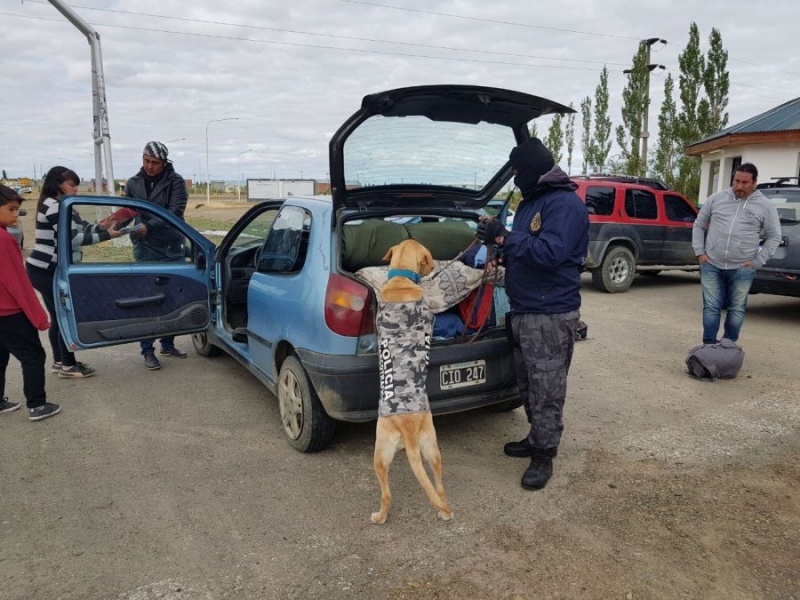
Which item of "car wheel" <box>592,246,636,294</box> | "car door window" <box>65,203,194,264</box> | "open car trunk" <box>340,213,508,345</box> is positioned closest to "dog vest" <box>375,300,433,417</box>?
"open car trunk" <box>340,213,508,345</box>

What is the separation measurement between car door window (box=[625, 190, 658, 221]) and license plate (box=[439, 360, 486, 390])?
24.4 ft

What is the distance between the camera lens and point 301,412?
3.64 metres

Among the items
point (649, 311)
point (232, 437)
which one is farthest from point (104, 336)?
point (649, 311)

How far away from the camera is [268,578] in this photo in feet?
8.20

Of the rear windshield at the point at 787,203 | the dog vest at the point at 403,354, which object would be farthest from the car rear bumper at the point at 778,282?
the dog vest at the point at 403,354

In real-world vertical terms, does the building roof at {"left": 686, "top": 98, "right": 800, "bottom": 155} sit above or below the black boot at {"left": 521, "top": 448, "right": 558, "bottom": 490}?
above

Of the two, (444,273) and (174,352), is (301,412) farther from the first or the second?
(174,352)

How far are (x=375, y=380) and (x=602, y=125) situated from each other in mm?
31183

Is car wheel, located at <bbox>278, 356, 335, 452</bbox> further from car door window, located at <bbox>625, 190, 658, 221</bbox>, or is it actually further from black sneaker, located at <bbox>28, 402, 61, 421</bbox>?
car door window, located at <bbox>625, 190, 658, 221</bbox>

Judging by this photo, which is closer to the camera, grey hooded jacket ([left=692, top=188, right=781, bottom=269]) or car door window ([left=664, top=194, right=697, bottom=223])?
grey hooded jacket ([left=692, top=188, right=781, bottom=269])

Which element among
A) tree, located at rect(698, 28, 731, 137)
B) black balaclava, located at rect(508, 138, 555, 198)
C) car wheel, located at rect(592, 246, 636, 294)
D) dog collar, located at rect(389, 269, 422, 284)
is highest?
tree, located at rect(698, 28, 731, 137)

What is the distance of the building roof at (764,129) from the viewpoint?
46.5 feet

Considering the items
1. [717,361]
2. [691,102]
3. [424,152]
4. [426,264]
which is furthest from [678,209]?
[691,102]

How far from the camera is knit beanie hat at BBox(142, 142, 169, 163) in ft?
17.7
